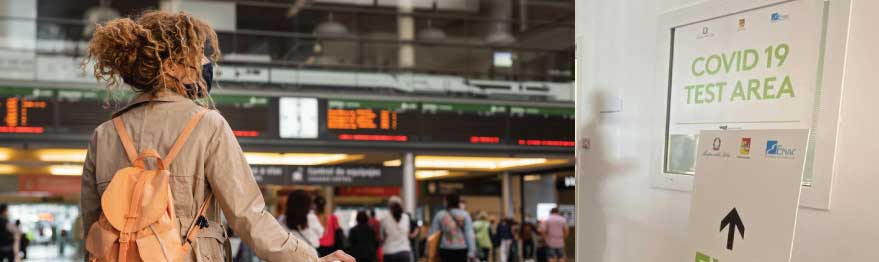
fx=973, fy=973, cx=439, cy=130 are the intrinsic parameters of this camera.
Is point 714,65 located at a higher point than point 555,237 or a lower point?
higher

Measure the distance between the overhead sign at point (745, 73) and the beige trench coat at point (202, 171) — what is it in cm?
136

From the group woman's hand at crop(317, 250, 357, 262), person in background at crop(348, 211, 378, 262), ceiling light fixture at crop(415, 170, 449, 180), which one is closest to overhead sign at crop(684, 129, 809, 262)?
woman's hand at crop(317, 250, 357, 262)

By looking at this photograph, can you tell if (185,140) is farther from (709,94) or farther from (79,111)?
(79,111)

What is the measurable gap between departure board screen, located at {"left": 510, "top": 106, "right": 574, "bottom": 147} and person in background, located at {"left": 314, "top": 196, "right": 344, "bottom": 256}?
17.0ft

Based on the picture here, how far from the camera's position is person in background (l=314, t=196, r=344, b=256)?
10.3 m

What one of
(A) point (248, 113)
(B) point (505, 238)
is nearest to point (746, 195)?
(A) point (248, 113)

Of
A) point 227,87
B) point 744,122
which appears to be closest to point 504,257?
point 227,87

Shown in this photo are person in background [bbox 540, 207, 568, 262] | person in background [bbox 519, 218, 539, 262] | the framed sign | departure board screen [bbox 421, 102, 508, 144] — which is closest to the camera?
the framed sign

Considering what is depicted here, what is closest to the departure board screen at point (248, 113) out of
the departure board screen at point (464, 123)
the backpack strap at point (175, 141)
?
the departure board screen at point (464, 123)

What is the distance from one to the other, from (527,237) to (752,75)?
16452 millimetres

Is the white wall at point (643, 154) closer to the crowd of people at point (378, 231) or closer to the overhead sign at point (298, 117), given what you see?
the crowd of people at point (378, 231)

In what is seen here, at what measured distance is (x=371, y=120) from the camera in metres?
14.3

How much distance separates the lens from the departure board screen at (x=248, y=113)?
13.6 metres

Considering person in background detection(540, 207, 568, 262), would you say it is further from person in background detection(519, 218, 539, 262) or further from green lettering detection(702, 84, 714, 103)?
green lettering detection(702, 84, 714, 103)
